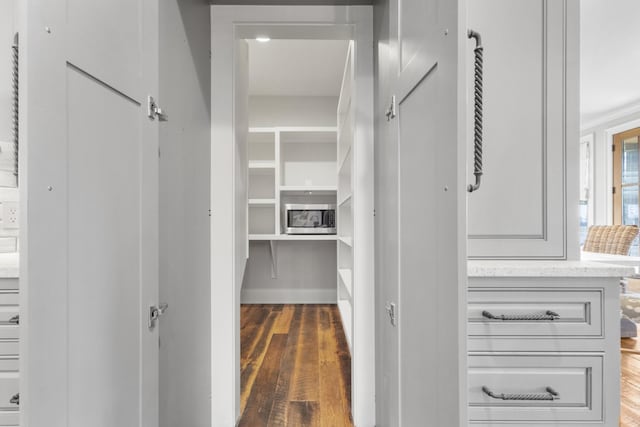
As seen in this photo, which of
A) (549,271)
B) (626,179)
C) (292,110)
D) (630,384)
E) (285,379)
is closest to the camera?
(549,271)

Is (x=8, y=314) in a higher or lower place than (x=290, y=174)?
lower

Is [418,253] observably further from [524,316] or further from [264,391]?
[264,391]

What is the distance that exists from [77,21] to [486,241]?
1342 millimetres

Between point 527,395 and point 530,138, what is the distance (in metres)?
0.86

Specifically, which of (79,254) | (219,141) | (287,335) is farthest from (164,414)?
(287,335)

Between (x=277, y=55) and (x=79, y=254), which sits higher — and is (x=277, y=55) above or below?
above

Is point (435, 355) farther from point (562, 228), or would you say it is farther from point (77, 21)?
point (77, 21)

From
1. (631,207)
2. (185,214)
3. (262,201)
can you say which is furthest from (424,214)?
(631,207)

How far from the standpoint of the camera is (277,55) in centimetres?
339

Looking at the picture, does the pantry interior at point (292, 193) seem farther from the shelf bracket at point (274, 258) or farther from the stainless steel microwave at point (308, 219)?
the stainless steel microwave at point (308, 219)

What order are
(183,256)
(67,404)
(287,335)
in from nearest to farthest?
(67,404) → (183,256) → (287,335)

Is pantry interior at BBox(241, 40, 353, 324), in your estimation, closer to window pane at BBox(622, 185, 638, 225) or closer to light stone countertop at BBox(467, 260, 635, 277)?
light stone countertop at BBox(467, 260, 635, 277)

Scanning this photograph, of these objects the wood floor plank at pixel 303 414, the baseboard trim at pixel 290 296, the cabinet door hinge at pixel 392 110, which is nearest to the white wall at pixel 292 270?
the baseboard trim at pixel 290 296

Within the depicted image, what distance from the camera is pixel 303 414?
203cm
